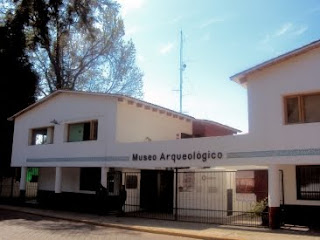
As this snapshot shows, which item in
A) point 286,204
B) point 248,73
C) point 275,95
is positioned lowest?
point 286,204

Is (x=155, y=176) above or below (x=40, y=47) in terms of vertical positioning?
below

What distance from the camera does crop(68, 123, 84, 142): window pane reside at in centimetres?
2305

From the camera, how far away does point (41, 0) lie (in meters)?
29.3

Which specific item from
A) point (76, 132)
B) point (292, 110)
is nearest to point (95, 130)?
point (76, 132)

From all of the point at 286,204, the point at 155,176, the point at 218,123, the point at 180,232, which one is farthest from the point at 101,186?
the point at 218,123

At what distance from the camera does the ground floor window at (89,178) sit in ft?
74.7

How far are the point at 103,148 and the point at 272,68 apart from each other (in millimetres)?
9344

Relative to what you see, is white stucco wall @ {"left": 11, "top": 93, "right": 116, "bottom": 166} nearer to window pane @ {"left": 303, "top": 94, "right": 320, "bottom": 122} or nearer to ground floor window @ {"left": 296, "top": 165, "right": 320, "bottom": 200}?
ground floor window @ {"left": 296, "top": 165, "right": 320, "bottom": 200}

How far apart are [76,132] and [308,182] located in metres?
12.9

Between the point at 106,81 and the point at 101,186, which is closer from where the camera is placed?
the point at 101,186

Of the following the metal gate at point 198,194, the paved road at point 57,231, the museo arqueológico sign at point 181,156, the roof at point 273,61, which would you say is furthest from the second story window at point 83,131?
the roof at point 273,61

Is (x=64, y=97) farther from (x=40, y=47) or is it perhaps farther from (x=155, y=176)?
(x=40, y=47)

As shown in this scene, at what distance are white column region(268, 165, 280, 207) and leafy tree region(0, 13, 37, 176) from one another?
2171 centimetres

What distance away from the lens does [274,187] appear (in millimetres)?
14922
